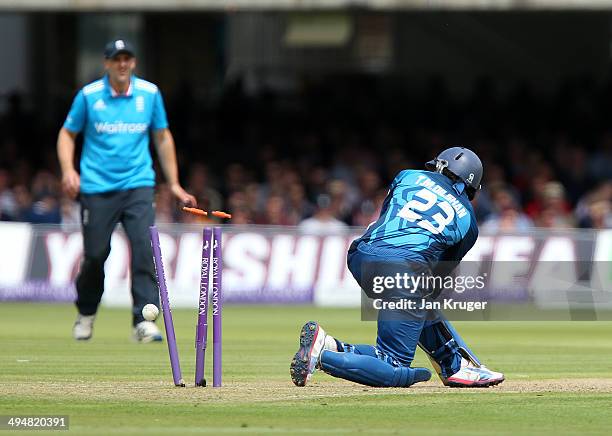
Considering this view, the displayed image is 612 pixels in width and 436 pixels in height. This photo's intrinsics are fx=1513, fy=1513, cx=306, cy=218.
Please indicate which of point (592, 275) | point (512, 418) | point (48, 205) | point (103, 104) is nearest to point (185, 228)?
point (48, 205)

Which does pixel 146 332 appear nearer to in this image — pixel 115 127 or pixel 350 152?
pixel 115 127

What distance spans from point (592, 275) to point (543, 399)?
10.7 metres

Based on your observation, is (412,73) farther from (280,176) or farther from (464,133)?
(280,176)

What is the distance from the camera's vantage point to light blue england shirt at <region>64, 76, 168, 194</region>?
45.0 ft

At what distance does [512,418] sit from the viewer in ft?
29.1

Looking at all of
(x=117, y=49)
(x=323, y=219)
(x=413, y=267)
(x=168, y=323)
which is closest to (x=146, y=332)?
(x=117, y=49)

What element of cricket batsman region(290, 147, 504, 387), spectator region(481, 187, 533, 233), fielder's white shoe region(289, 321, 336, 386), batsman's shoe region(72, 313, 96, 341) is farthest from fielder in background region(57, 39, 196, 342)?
spectator region(481, 187, 533, 233)

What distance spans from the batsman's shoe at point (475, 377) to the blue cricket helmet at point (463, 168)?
1203 mm

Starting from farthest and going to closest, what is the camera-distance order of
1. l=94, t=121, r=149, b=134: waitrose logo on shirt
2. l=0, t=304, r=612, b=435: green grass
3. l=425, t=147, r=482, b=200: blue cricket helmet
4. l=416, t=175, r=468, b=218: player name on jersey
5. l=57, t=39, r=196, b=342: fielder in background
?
l=94, t=121, r=149, b=134: waitrose logo on shirt, l=57, t=39, r=196, b=342: fielder in background, l=425, t=147, r=482, b=200: blue cricket helmet, l=416, t=175, r=468, b=218: player name on jersey, l=0, t=304, r=612, b=435: green grass

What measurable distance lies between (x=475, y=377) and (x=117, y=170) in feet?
14.8

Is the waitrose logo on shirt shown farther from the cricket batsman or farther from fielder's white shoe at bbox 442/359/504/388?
fielder's white shoe at bbox 442/359/504/388

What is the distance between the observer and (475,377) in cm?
1059

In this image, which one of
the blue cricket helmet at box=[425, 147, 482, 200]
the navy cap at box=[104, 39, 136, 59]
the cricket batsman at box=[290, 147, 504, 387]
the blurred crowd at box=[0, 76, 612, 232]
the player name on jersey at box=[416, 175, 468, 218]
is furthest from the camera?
the blurred crowd at box=[0, 76, 612, 232]

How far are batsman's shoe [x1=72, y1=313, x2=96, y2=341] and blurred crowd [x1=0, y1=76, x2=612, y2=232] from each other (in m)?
7.82
